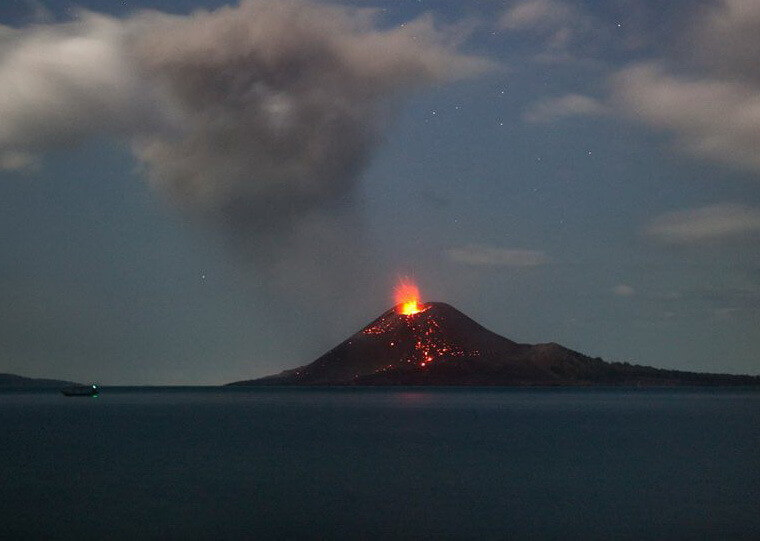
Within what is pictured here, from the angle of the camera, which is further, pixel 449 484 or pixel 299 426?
pixel 299 426

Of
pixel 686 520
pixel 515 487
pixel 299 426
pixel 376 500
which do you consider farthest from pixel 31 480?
pixel 299 426

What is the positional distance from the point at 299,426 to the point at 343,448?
44400mm

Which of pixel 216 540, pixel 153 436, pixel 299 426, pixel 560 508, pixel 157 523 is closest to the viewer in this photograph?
pixel 216 540

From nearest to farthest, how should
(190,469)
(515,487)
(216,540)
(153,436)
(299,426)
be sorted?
(216,540), (515,487), (190,469), (153,436), (299,426)

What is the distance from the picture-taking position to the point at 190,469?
6875 centimetres

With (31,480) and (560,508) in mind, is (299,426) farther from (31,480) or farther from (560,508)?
(560,508)

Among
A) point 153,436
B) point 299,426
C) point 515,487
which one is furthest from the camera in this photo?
point 299,426

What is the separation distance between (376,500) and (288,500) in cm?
489

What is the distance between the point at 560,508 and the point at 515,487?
30.7ft

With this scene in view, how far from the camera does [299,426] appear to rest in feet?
440

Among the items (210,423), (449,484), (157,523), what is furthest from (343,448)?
(210,423)

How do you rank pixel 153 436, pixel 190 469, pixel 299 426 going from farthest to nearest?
pixel 299 426 < pixel 153 436 < pixel 190 469

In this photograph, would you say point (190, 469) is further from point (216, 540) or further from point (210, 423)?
point (210, 423)

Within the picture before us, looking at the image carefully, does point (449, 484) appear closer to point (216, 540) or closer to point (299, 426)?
point (216, 540)
